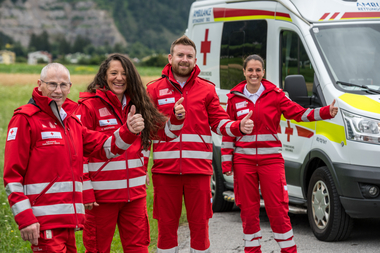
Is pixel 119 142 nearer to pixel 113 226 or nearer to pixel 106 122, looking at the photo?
pixel 106 122

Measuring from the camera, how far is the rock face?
146000mm

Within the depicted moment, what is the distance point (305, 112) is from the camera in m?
5.18

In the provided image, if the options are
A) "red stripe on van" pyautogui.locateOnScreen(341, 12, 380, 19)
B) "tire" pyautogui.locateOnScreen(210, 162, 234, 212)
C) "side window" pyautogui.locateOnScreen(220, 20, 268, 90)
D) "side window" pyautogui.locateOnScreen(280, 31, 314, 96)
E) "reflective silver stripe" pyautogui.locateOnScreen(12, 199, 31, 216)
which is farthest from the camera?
"tire" pyautogui.locateOnScreen(210, 162, 234, 212)

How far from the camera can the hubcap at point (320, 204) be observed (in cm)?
582

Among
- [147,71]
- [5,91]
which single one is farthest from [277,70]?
[147,71]

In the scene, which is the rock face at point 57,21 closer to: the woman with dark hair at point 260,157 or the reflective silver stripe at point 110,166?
the woman with dark hair at point 260,157

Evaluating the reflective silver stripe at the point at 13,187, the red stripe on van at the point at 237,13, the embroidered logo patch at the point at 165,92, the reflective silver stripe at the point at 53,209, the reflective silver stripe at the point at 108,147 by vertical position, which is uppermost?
the red stripe on van at the point at 237,13

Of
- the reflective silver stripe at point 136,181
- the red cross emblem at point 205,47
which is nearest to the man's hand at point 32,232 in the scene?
the reflective silver stripe at point 136,181

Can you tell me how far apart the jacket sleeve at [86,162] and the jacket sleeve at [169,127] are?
2.12ft

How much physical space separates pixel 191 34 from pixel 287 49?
2525 millimetres

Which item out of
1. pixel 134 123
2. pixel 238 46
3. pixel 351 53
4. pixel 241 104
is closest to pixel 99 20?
pixel 238 46

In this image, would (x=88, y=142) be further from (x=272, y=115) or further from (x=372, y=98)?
(x=372, y=98)

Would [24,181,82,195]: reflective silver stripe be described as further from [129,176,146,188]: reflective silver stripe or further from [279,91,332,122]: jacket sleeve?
[279,91,332,122]: jacket sleeve

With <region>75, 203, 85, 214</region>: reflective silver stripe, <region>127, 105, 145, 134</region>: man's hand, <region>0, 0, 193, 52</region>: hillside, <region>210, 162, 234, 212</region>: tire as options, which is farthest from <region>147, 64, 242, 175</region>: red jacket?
<region>0, 0, 193, 52</region>: hillside
